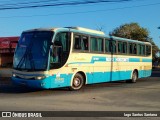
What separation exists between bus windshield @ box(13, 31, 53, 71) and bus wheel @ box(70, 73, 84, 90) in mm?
2364

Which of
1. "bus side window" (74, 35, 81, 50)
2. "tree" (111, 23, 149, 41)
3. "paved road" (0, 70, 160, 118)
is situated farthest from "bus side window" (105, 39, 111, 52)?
"tree" (111, 23, 149, 41)

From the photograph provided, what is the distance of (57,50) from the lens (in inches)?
729

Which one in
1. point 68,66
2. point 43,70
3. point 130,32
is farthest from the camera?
point 130,32

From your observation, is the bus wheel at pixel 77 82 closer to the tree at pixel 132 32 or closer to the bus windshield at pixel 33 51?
the bus windshield at pixel 33 51

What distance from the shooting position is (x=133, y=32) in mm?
101438

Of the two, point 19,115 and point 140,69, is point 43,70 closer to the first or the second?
point 19,115

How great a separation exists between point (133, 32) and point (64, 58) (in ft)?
276

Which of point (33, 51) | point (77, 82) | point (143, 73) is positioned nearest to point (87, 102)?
point (33, 51)

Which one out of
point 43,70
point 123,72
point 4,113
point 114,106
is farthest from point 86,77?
point 4,113

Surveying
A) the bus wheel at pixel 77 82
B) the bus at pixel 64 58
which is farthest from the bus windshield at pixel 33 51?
the bus wheel at pixel 77 82

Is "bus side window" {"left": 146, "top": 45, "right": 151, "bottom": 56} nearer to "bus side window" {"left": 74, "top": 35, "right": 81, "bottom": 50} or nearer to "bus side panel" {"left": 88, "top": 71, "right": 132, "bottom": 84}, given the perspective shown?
"bus side panel" {"left": 88, "top": 71, "right": 132, "bottom": 84}

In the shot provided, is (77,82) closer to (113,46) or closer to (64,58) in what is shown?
(64,58)

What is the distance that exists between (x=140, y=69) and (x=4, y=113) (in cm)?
1716

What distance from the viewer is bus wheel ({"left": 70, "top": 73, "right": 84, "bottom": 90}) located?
19.8m
